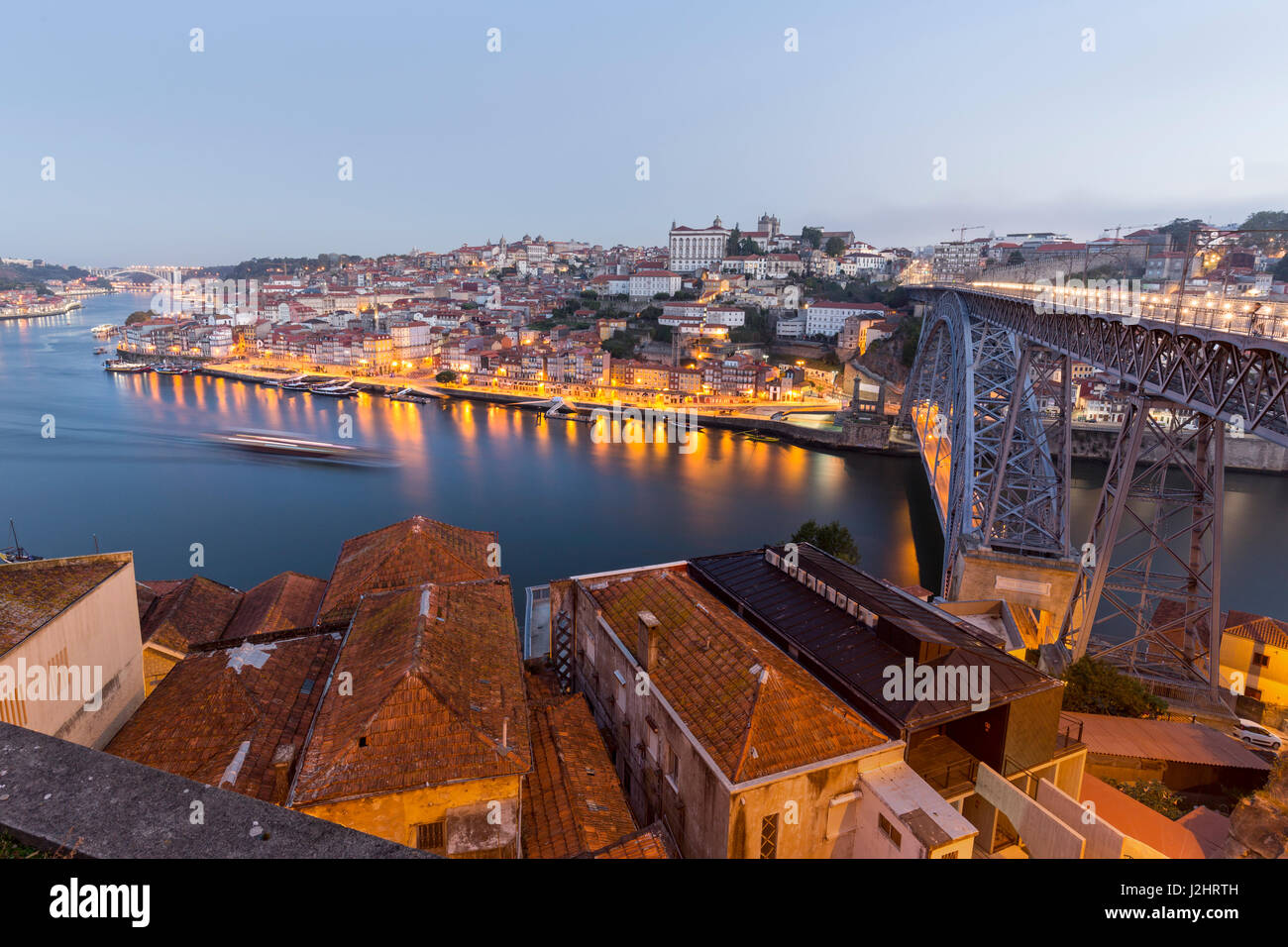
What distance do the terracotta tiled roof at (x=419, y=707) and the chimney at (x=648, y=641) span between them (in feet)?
3.03

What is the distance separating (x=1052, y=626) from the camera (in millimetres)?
10531

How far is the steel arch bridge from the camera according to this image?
576cm

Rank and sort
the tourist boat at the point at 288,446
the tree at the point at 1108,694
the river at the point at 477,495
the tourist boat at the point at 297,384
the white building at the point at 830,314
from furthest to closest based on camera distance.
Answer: the white building at the point at 830,314, the tourist boat at the point at 297,384, the tourist boat at the point at 288,446, the river at the point at 477,495, the tree at the point at 1108,694

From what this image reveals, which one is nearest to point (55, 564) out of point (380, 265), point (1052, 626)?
point (1052, 626)

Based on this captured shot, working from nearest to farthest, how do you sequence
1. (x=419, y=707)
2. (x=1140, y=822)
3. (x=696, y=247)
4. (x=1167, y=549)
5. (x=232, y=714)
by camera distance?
(x=419, y=707), (x=232, y=714), (x=1140, y=822), (x=1167, y=549), (x=696, y=247)

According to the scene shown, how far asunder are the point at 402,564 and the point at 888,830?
15.6 ft

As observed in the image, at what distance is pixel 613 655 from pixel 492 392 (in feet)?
117

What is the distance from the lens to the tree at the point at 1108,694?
273 inches

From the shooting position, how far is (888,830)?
423 centimetres

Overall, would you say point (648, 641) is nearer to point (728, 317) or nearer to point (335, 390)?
point (335, 390)

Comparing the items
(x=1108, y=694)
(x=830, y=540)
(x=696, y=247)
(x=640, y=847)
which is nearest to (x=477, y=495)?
(x=830, y=540)

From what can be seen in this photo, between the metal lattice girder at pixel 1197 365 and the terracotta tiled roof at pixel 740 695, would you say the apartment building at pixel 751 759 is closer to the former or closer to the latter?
the terracotta tiled roof at pixel 740 695

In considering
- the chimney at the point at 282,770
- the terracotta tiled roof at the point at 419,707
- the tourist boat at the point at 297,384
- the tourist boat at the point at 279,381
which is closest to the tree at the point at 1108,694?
the terracotta tiled roof at the point at 419,707

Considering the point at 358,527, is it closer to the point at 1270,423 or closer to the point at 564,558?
the point at 564,558
